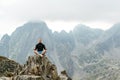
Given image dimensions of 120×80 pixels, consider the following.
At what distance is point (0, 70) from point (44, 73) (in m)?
40.0

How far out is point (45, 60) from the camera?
187 ft

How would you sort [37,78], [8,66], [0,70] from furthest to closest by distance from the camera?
[8,66], [0,70], [37,78]

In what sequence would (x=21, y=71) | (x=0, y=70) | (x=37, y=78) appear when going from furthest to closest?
1. (x=0, y=70)
2. (x=21, y=71)
3. (x=37, y=78)

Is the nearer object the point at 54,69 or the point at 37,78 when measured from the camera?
the point at 37,78

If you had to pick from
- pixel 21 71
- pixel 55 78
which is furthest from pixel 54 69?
pixel 21 71

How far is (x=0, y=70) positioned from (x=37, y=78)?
43.3 meters

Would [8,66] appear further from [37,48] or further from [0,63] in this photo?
[37,48]

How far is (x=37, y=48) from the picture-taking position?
176 ft

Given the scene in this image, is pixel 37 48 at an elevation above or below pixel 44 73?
above

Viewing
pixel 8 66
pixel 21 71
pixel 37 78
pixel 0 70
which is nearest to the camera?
pixel 37 78

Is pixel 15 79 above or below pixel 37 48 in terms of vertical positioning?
below

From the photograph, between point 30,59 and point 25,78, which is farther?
point 30,59

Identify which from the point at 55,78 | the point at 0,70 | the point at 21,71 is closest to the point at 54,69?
the point at 55,78

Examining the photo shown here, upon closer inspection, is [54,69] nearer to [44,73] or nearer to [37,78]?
[44,73]
